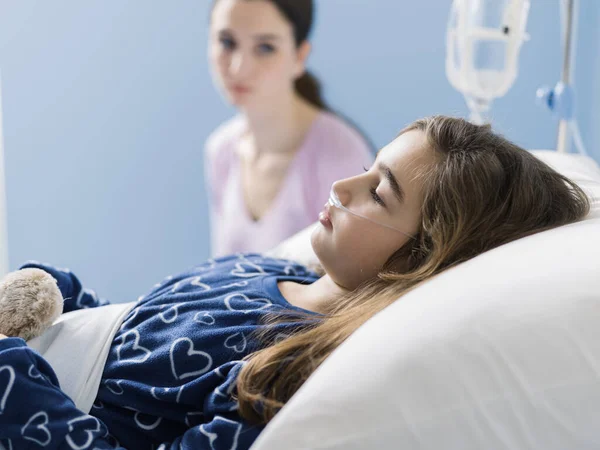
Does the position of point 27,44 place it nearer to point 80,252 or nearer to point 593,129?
point 80,252

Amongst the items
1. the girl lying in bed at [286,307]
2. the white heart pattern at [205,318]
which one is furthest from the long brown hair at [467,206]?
the white heart pattern at [205,318]

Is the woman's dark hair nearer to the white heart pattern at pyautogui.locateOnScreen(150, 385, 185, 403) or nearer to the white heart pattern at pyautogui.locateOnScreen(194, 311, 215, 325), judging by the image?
the white heart pattern at pyautogui.locateOnScreen(194, 311, 215, 325)

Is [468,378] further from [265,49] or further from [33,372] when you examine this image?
[265,49]

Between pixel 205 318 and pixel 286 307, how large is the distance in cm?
11

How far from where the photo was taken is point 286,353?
92cm

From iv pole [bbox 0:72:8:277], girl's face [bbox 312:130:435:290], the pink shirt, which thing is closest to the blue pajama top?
girl's face [bbox 312:130:435:290]

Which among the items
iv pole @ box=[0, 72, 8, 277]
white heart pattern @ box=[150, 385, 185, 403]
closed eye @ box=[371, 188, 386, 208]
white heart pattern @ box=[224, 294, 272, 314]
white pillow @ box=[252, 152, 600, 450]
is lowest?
iv pole @ box=[0, 72, 8, 277]

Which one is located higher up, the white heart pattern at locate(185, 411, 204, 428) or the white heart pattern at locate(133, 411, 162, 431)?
the white heart pattern at locate(185, 411, 204, 428)

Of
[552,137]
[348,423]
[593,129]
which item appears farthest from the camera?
[552,137]

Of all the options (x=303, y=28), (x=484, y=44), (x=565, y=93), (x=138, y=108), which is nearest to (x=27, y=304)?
(x=484, y=44)

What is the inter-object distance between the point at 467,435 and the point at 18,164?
2.35 m

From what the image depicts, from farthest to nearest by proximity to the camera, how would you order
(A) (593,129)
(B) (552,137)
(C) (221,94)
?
(C) (221,94), (B) (552,137), (A) (593,129)

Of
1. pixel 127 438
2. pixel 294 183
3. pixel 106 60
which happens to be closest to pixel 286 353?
pixel 127 438

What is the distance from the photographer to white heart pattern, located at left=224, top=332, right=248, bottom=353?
1020mm
